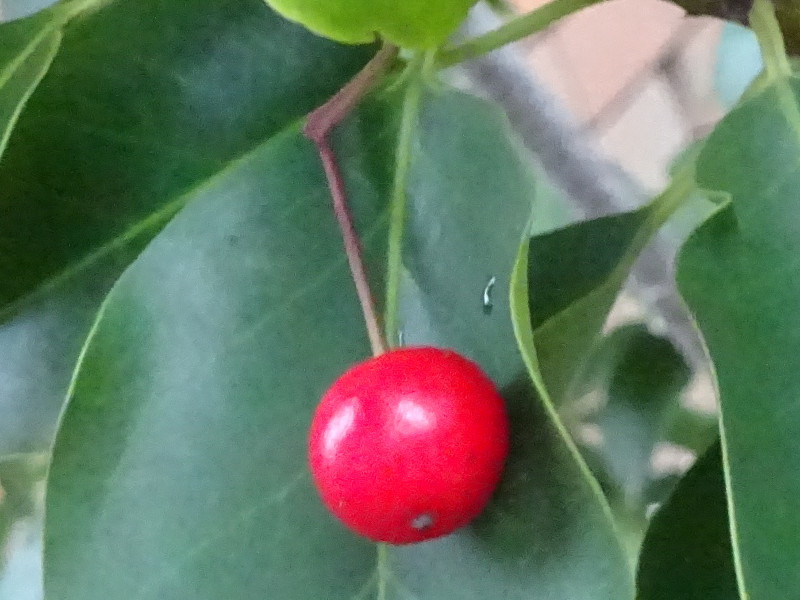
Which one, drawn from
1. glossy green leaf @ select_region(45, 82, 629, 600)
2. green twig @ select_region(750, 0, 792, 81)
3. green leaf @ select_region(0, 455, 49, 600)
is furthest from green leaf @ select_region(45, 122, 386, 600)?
green leaf @ select_region(0, 455, 49, 600)

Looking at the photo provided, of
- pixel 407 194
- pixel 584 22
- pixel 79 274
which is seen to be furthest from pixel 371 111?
pixel 584 22

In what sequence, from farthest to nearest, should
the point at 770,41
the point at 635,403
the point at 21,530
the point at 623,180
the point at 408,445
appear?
1. the point at 623,180
2. the point at 21,530
3. the point at 635,403
4. the point at 770,41
5. the point at 408,445

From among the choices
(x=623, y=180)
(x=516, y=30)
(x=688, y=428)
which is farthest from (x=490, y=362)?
(x=623, y=180)

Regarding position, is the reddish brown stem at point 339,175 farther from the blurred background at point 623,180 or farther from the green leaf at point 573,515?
the blurred background at point 623,180

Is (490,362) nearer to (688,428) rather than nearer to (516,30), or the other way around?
(516,30)

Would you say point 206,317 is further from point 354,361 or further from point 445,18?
point 445,18

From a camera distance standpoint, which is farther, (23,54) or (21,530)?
(21,530)

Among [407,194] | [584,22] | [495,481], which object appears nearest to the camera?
[495,481]
